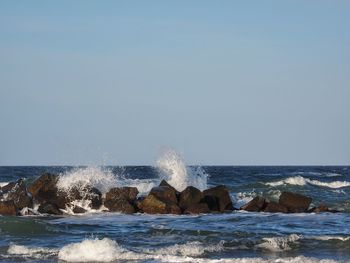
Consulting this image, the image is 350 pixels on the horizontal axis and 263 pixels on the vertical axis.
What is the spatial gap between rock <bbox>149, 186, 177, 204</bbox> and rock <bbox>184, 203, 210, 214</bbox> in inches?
21.3

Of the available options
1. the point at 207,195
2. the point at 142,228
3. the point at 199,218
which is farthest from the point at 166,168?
the point at 142,228

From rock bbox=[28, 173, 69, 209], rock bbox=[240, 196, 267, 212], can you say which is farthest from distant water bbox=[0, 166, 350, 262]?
rock bbox=[240, 196, 267, 212]

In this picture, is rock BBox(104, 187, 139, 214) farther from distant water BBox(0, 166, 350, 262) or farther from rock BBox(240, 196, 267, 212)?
rock BBox(240, 196, 267, 212)

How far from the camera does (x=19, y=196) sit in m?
25.4

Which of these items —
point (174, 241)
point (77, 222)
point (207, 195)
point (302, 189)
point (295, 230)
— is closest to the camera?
point (174, 241)

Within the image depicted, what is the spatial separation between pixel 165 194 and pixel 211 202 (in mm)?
1637

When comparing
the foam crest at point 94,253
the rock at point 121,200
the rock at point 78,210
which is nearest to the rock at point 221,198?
the rock at point 121,200

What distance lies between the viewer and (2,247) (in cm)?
1702

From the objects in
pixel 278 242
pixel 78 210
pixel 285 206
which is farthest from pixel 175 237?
pixel 285 206

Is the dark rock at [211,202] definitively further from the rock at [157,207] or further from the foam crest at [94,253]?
the foam crest at [94,253]

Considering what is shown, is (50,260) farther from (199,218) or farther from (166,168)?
(166,168)

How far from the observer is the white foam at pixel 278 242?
55.9 ft

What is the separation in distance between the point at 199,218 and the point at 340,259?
27.1 feet

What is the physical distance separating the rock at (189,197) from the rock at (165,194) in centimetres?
28
